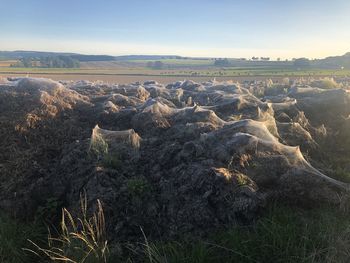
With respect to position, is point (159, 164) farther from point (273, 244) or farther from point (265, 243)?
point (273, 244)

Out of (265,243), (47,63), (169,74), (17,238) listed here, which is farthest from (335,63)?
(17,238)

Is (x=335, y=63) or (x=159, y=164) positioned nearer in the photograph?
(x=159, y=164)

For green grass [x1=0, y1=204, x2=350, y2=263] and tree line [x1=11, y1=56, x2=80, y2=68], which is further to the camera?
tree line [x1=11, y1=56, x2=80, y2=68]

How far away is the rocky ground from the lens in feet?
19.5

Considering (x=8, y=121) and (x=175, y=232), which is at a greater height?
(x=8, y=121)

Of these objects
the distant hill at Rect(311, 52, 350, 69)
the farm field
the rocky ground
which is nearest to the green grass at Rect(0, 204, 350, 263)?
the rocky ground

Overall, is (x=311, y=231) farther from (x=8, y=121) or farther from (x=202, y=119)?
(x=8, y=121)

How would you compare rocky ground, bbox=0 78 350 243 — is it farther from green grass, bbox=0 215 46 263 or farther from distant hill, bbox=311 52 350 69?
distant hill, bbox=311 52 350 69

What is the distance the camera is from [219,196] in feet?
19.6

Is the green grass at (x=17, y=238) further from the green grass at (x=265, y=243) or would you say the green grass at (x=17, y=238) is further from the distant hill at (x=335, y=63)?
the distant hill at (x=335, y=63)

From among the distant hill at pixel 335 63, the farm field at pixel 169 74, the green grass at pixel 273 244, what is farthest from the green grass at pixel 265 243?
the distant hill at pixel 335 63

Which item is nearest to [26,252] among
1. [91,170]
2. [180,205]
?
[91,170]

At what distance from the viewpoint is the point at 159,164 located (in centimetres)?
735

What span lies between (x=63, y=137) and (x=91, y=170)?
2272mm
